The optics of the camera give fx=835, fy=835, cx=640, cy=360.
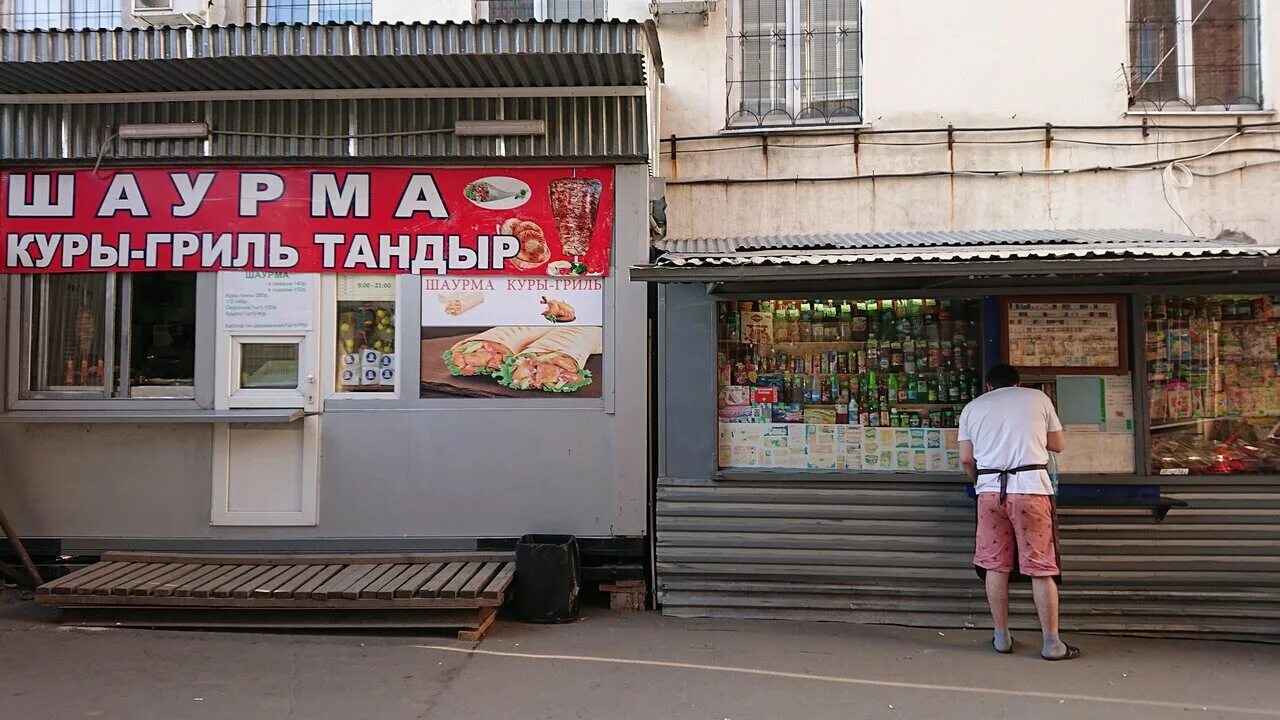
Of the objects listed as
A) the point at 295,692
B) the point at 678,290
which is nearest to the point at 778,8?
the point at 678,290

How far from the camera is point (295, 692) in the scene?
4453 mm

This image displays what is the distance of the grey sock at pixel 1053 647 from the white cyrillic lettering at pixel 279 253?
5694 mm

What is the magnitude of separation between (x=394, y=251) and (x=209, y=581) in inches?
102

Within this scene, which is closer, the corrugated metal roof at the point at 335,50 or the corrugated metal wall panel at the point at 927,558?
the corrugated metal roof at the point at 335,50

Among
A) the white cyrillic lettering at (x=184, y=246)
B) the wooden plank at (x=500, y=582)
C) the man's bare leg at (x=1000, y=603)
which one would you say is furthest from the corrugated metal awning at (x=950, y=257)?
the white cyrillic lettering at (x=184, y=246)

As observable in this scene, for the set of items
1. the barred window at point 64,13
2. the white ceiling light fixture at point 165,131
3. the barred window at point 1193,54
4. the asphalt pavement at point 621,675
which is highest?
the barred window at point 64,13

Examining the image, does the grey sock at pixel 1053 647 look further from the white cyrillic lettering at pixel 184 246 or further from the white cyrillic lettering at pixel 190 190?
the white cyrillic lettering at pixel 190 190

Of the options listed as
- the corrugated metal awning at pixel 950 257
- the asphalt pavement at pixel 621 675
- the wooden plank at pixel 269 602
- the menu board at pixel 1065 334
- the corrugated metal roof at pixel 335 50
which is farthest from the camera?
the menu board at pixel 1065 334

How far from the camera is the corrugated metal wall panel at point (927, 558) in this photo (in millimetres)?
5598

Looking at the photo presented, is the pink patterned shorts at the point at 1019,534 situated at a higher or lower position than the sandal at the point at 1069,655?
higher

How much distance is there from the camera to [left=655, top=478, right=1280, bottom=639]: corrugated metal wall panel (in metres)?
5.60

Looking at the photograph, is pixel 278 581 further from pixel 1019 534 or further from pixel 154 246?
pixel 1019 534

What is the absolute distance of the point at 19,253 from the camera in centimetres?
631

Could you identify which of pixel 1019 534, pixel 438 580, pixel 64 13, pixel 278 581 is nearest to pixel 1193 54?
pixel 1019 534
